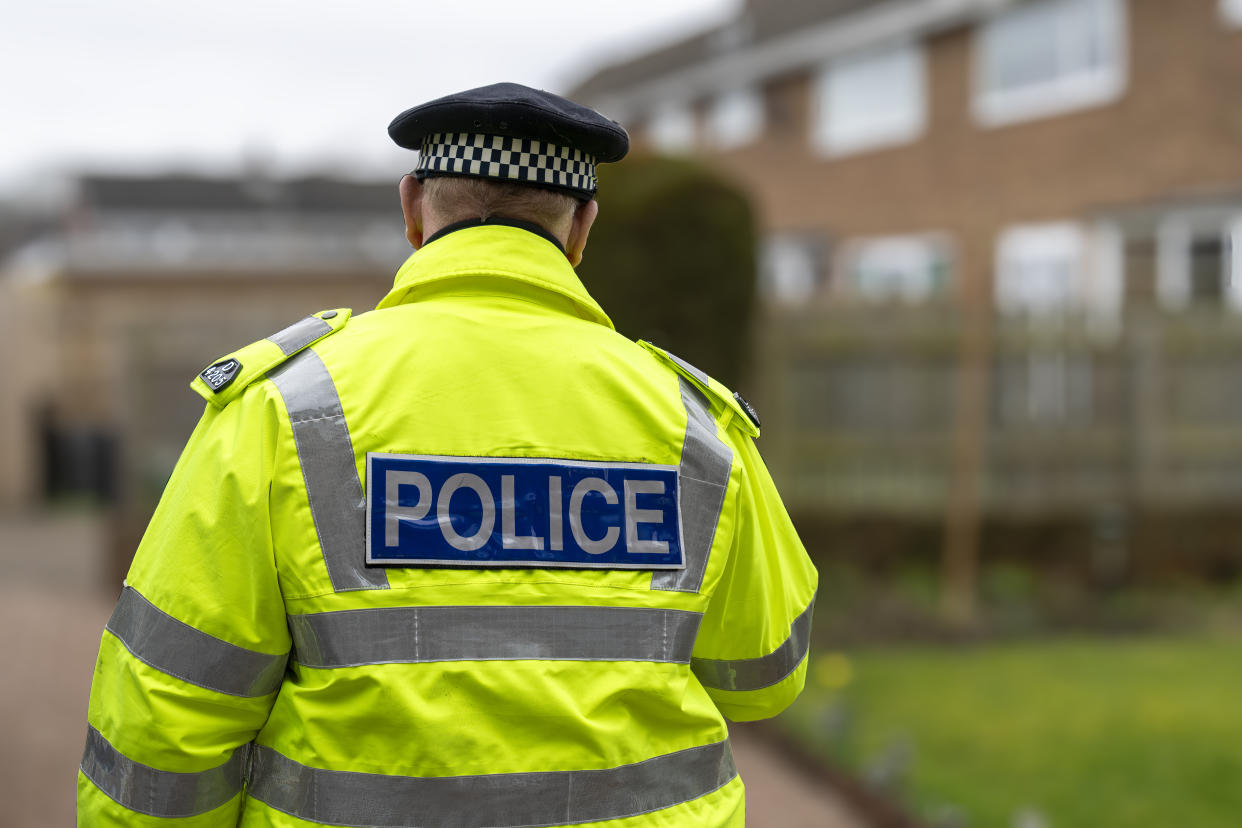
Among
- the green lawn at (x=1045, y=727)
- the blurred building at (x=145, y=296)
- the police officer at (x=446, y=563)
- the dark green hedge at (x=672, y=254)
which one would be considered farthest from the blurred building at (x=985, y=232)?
the police officer at (x=446, y=563)

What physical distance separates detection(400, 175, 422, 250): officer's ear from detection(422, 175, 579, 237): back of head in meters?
0.04

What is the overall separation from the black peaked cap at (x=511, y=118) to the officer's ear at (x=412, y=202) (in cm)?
8

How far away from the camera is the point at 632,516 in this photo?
1.90 meters

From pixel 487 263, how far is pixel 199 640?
0.70m

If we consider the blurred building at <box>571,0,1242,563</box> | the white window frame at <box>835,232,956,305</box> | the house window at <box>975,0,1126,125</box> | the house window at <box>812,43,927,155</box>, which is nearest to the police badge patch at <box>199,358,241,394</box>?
the blurred building at <box>571,0,1242,563</box>

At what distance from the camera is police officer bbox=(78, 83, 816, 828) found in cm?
173

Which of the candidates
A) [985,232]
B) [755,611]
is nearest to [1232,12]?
[985,232]

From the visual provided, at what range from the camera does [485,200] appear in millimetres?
1969

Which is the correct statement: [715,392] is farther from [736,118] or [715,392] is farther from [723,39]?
[723,39]

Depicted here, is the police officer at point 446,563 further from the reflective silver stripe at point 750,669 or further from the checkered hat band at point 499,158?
the reflective silver stripe at point 750,669

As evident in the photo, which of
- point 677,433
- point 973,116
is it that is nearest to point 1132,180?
point 973,116

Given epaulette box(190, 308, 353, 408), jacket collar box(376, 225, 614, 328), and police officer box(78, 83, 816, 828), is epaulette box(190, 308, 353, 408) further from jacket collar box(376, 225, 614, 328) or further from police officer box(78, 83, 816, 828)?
jacket collar box(376, 225, 614, 328)

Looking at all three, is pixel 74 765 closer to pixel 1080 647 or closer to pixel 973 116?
pixel 1080 647

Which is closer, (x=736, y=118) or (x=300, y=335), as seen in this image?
(x=300, y=335)
